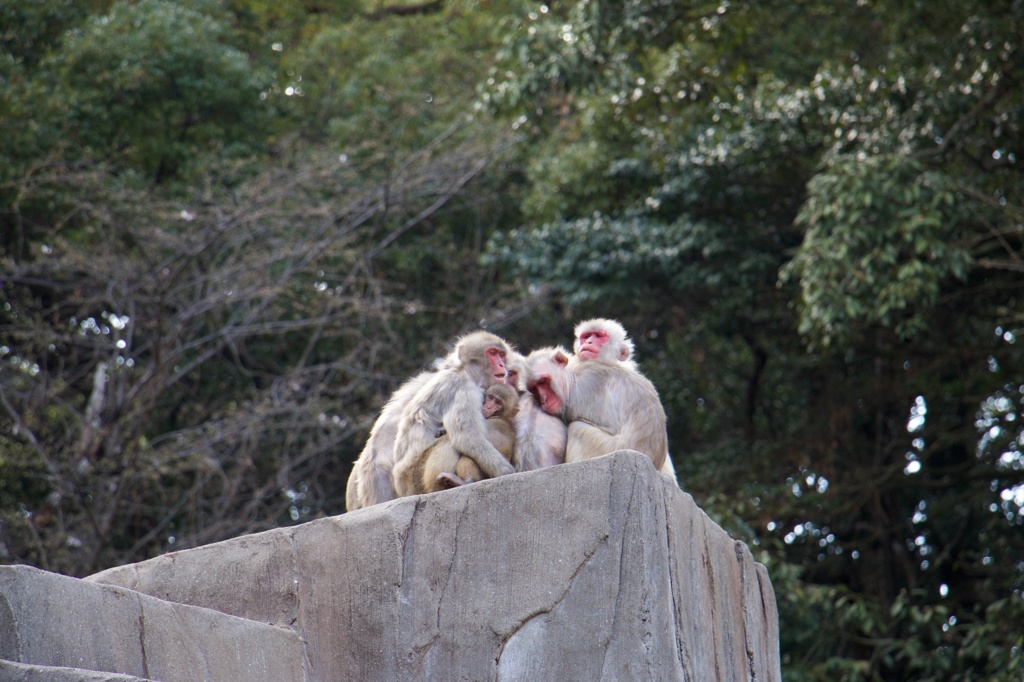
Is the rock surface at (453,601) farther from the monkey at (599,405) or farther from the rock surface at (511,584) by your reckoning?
the monkey at (599,405)

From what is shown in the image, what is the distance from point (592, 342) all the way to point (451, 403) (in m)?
0.66

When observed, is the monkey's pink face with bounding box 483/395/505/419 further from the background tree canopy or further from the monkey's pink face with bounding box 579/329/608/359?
the background tree canopy

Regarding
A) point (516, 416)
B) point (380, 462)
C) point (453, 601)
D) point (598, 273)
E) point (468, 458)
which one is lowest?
point (598, 273)

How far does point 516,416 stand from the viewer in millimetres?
4918

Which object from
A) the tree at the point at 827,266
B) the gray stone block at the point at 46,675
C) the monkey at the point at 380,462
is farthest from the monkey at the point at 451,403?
the tree at the point at 827,266

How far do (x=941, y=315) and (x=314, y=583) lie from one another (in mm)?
8519

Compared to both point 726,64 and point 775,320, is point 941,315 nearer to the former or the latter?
point 775,320

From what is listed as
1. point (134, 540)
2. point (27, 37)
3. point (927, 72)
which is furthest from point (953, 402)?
point (27, 37)

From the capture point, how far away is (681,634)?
13.5 feet

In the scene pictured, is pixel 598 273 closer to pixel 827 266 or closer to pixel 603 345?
pixel 827 266

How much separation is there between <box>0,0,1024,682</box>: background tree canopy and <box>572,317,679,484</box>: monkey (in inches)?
181

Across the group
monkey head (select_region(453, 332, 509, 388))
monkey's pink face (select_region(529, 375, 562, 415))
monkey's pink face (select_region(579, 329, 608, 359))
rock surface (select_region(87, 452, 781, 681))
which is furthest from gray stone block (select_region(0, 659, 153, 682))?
monkey's pink face (select_region(579, 329, 608, 359))

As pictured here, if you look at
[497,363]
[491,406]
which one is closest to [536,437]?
[491,406]

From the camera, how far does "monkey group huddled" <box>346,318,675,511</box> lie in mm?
4789
